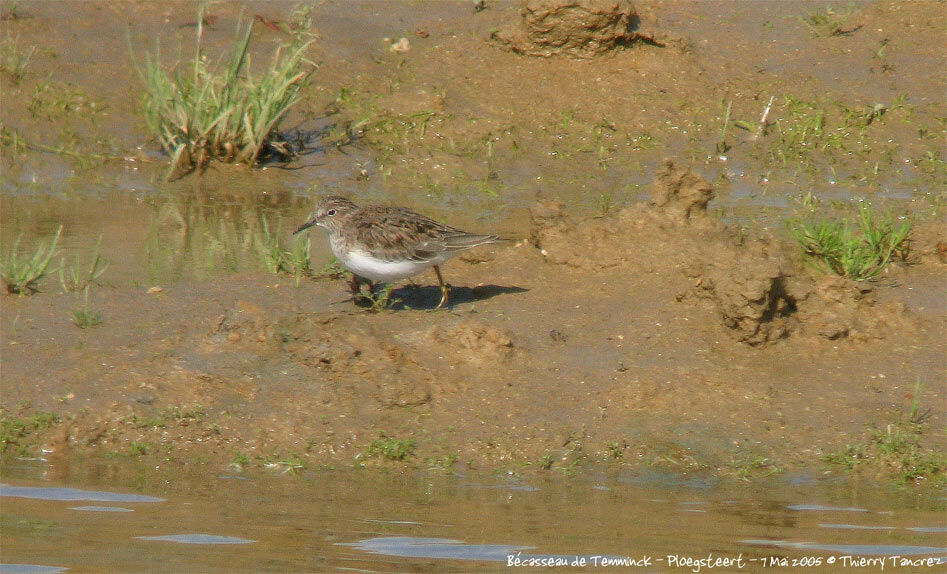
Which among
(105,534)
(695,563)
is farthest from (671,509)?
(105,534)

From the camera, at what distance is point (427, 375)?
21.2 feet

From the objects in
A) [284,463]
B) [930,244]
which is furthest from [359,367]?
[930,244]

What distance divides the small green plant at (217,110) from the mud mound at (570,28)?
2637mm

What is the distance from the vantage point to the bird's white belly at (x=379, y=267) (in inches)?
281

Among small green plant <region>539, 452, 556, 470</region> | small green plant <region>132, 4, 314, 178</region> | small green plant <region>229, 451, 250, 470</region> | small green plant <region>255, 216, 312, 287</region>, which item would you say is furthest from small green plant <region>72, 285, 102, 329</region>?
small green plant <region>132, 4, 314, 178</region>

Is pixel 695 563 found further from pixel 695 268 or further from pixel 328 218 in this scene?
pixel 328 218

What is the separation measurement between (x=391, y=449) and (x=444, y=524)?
1.03 metres

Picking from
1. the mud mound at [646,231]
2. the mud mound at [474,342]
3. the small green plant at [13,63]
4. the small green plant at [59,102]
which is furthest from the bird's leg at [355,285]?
the small green plant at [13,63]

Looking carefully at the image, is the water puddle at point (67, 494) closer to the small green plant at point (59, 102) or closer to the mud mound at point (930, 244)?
the mud mound at point (930, 244)

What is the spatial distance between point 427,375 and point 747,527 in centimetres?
211

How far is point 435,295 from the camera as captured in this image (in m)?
7.85

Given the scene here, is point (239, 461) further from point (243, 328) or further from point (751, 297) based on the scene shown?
point (751, 297)

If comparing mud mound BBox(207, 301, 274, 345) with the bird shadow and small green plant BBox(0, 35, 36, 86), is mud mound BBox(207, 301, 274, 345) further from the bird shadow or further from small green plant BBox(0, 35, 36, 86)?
small green plant BBox(0, 35, 36, 86)

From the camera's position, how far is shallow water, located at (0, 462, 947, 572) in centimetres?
441
